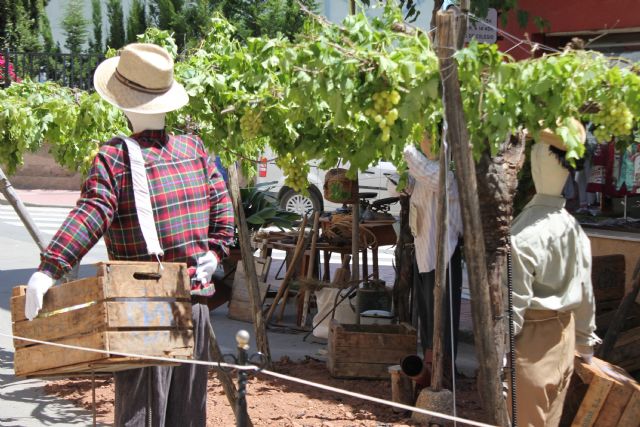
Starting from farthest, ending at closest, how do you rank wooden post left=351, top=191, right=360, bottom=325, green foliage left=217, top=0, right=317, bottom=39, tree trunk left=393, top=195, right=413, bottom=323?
green foliage left=217, top=0, right=317, bottom=39
wooden post left=351, top=191, right=360, bottom=325
tree trunk left=393, top=195, right=413, bottom=323

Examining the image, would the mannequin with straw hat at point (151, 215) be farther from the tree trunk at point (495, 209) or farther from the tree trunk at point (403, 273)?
the tree trunk at point (403, 273)

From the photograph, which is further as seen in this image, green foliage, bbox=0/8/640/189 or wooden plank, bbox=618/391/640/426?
wooden plank, bbox=618/391/640/426

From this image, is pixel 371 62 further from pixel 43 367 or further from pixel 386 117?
pixel 43 367

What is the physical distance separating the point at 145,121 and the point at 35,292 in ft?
2.80

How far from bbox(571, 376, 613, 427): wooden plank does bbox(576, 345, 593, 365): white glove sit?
11 centimetres

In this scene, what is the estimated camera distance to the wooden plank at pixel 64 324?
3744 mm

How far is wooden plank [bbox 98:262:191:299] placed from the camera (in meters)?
3.74

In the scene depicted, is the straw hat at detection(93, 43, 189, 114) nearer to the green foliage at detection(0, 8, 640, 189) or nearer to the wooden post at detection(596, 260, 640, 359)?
the green foliage at detection(0, 8, 640, 189)

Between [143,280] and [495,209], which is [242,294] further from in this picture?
[143,280]

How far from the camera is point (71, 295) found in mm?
3844

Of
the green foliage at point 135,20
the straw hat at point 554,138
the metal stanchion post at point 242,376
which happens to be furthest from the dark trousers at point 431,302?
the green foliage at point 135,20

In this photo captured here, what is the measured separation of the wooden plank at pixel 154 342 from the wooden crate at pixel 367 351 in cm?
301

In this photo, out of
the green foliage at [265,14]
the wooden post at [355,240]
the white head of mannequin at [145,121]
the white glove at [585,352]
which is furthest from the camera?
the green foliage at [265,14]

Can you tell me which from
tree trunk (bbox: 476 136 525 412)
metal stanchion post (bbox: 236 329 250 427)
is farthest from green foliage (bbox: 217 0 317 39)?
metal stanchion post (bbox: 236 329 250 427)
